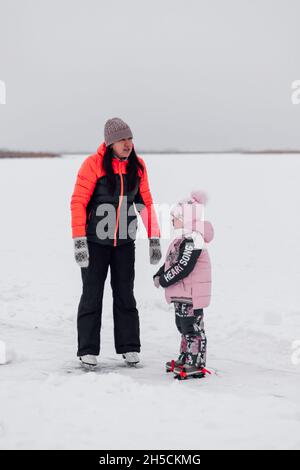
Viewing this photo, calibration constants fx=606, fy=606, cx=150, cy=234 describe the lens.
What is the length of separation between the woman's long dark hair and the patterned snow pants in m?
1.06

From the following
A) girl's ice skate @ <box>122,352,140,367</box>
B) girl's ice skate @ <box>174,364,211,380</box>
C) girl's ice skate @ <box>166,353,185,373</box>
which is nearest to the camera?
girl's ice skate @ <box>174,364,211,380</box>

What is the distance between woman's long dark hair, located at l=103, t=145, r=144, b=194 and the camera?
4.88 m

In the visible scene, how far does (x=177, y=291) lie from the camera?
479 centimetres

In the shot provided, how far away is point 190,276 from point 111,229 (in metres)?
0.76

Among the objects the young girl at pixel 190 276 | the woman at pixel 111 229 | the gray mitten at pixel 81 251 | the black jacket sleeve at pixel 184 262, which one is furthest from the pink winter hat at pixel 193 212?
the gray mitten at pixel 81 251

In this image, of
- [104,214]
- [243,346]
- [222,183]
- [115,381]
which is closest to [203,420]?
[115,381]

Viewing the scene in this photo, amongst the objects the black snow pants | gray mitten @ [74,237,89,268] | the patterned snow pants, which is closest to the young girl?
the patterned snow pants

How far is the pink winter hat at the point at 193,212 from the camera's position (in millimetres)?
4738

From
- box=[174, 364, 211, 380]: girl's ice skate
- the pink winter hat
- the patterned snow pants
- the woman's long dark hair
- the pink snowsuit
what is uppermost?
the woman's long dark hair

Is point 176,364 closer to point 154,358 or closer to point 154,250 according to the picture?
point 154,358

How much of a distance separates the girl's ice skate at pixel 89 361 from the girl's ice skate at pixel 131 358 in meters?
0.29

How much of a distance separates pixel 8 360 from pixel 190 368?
5.18 feet

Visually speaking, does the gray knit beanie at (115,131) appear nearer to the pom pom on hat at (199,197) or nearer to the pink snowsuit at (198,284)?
the pom pom on hat at (199,197)

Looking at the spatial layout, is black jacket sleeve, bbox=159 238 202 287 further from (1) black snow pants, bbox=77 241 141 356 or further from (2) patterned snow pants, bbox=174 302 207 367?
(1) black snow pants, bbox=77 241 141 356
